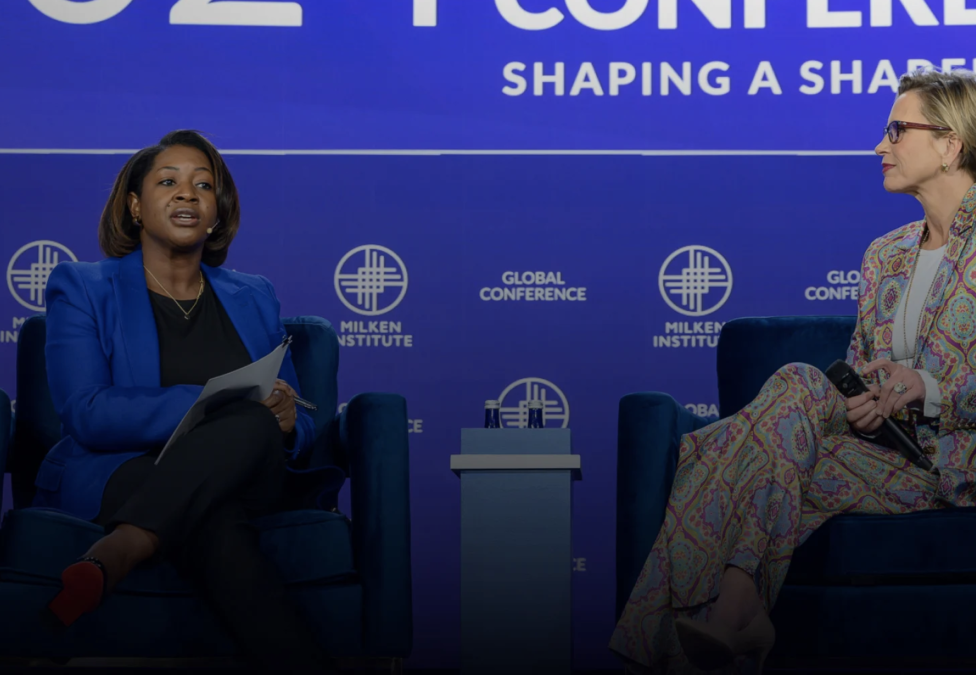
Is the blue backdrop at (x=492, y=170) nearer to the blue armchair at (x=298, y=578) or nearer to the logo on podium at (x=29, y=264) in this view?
the logo on podium at (x=29, y=264)

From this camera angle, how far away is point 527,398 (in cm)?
307

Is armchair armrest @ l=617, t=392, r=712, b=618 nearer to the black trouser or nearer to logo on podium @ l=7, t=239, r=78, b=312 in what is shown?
the black trouser

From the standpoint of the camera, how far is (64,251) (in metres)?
3.12

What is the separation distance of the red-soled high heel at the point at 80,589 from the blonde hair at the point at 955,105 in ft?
6.33

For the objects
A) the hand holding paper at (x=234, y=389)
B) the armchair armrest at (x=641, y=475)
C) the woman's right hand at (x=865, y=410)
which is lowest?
the armchair armrest at (x=641, y=475)

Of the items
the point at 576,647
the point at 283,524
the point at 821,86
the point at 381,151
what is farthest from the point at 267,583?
the point at 821,86

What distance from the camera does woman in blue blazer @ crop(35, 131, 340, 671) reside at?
5.56 feet

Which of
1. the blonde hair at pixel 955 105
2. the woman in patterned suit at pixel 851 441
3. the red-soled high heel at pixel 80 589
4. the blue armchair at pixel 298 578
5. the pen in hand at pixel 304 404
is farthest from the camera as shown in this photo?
the blonde hair at pixel 955 105

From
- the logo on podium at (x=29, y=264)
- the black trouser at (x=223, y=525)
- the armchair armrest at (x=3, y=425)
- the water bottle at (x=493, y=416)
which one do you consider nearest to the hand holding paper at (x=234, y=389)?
the black trouser at (x=223, y=525)

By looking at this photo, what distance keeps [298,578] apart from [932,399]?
126 cm

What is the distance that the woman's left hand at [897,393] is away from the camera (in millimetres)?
2094

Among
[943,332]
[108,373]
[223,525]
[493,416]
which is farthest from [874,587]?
[108,373]

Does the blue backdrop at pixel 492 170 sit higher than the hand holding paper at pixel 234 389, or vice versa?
the blue backdrop at pixel 492 170

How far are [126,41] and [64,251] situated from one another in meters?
0.65
